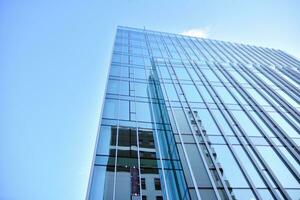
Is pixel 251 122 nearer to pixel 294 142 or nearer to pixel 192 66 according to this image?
pixel 294 142

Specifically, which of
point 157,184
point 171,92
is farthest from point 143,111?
point 157,184

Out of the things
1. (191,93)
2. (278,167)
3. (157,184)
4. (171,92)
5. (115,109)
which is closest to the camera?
(278,167)

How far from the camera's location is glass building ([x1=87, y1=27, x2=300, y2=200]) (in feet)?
29.3

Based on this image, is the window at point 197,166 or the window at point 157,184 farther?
the window at point 157,184

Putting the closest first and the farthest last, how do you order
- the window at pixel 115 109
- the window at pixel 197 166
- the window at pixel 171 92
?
the window at pixel 197 166 < the window at pixel 115 109 < the window at pixel 171 92

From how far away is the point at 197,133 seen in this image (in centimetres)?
1127

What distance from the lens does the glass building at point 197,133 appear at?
8.93 metres

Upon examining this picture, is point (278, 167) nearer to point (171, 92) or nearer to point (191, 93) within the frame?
point (191, 93)

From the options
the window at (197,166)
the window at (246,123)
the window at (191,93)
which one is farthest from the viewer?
the window at (191,93)

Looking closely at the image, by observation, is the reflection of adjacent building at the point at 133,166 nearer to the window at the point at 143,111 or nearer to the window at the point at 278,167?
the window at the point at 143,111

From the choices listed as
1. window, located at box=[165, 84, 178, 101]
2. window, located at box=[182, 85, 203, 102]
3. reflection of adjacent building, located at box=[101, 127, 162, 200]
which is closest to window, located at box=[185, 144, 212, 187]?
reflection of adjacent building, located at box=[101, 127, 162, 200]

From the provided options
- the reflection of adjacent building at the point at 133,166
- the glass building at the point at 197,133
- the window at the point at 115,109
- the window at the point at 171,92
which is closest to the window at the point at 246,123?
the glass building at the point at 197,133

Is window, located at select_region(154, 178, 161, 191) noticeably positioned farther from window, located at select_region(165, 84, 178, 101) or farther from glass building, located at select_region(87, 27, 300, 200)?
window, located at select_region(165, 84, 178, 101)

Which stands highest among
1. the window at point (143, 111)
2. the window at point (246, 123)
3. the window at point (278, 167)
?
the window at point (143, 111)
